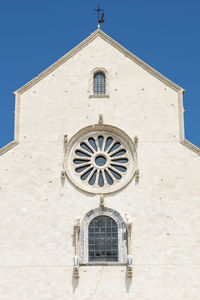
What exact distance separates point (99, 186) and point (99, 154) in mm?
1547

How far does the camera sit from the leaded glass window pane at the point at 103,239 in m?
25.6

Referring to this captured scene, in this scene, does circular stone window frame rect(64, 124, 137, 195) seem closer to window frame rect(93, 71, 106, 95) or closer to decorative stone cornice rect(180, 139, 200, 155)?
window frame rect(93, 71, 106, 95)

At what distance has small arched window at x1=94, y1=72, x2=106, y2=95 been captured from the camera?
28.9 metres

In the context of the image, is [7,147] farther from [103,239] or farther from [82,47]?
[82,47]

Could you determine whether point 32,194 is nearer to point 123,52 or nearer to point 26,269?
point 26,269

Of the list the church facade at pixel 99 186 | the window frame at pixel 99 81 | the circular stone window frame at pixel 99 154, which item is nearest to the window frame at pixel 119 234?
the church facade at pixel 99 186

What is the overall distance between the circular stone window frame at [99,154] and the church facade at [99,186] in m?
0.05

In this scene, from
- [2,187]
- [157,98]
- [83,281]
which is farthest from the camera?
[157,98]

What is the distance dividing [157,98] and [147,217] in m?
5.85

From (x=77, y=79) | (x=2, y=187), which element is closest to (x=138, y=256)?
(x=2, y=187)

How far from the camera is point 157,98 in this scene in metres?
28.5

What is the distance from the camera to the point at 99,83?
29.0m

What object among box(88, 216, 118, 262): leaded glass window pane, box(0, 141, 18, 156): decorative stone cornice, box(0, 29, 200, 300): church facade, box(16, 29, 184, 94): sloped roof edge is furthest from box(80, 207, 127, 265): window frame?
box(16, 29, 184, 94): sloped roof edge

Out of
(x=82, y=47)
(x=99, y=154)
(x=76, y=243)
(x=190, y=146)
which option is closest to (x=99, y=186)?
(x=99, y=154)
